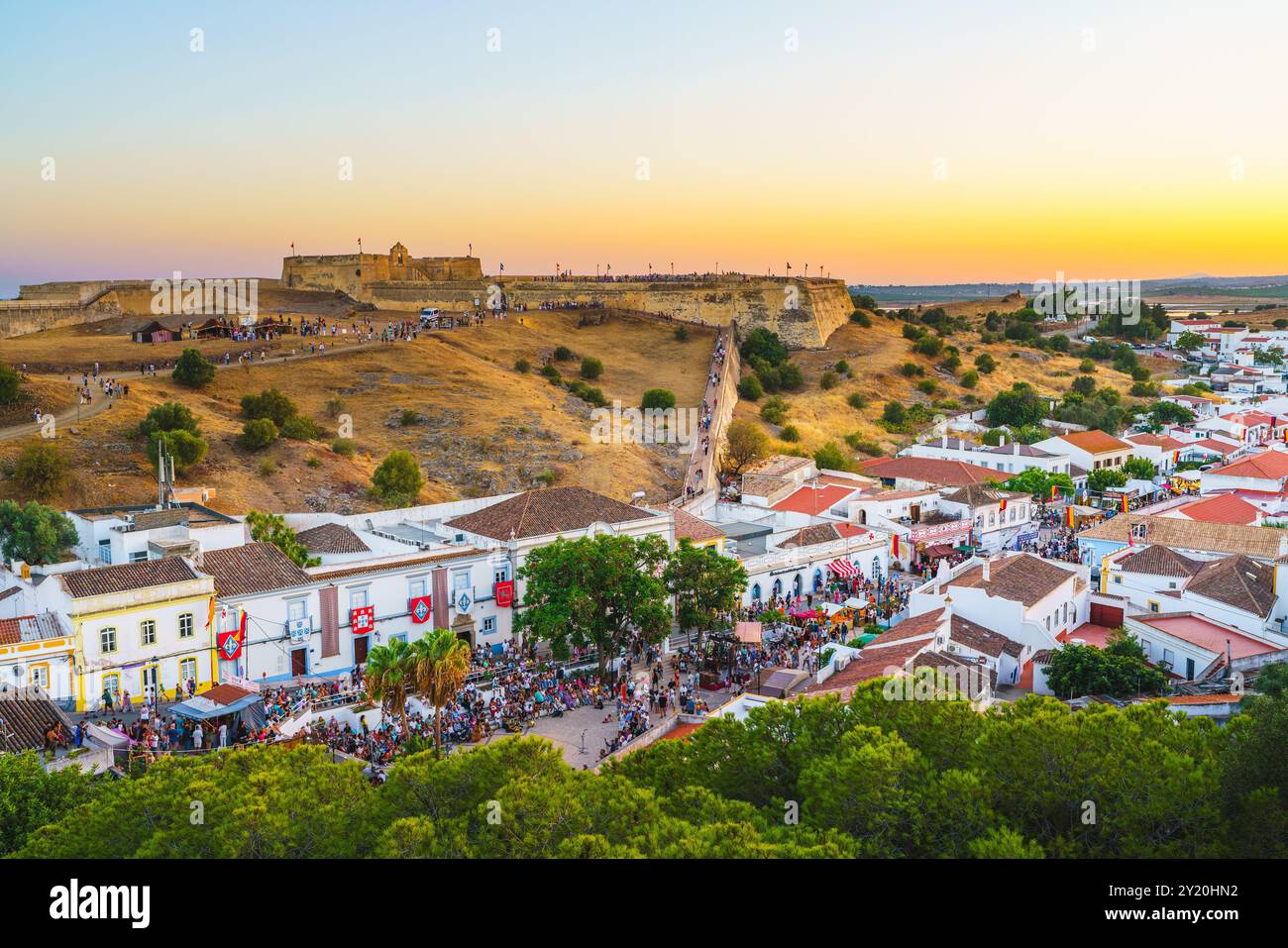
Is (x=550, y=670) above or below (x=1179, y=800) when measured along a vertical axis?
below

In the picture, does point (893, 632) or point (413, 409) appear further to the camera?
point (413, 409)

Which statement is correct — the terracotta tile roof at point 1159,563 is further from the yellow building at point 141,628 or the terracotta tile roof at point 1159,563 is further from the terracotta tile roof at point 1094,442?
the terracotta tile roof at point 1094,442

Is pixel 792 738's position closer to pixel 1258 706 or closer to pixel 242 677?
pixel 1258 706

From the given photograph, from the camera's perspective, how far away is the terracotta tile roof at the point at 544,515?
1281 inches

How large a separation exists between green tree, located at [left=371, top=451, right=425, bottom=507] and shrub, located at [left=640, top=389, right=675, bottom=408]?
67.7 ft

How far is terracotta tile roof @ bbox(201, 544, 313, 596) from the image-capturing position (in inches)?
1057

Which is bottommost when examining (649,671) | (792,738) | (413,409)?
(649,671)

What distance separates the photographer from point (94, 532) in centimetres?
3148

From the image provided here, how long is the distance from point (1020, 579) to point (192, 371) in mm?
39395

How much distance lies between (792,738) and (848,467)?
4137cm

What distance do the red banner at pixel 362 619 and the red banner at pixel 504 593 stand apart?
11.7 ft

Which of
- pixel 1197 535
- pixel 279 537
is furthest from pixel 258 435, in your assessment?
→ pixel 1197 535

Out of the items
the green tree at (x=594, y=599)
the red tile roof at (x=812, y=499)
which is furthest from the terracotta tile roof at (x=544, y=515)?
the red tile roof at (x=812, y=499)

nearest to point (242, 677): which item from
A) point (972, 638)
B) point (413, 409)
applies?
point (972, 638)
